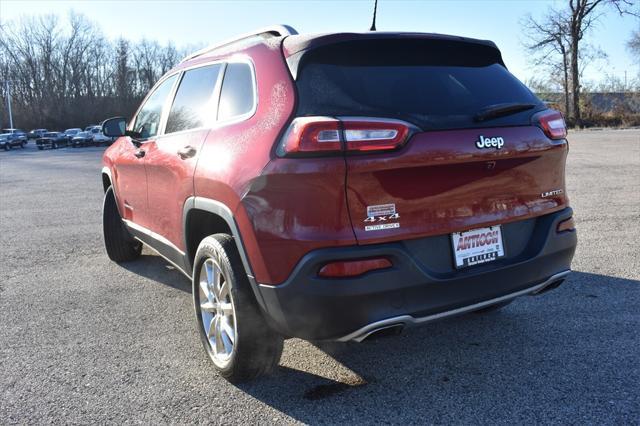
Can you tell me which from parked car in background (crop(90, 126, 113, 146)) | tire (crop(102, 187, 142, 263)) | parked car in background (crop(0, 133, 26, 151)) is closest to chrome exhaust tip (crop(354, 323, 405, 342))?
tire (crop(102, 187, 142, 263))

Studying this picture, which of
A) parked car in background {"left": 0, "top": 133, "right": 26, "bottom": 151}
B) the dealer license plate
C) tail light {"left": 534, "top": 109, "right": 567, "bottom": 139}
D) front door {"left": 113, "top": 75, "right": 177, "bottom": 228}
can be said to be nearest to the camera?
the dealer license plate

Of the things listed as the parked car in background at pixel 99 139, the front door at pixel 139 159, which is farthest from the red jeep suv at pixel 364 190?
the parked car in background at pixel 99 139

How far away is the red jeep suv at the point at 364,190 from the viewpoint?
7.86ft

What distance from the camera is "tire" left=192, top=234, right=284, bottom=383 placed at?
280 centimetres

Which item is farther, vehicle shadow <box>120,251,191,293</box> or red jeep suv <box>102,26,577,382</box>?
vehicle shadow <box>120,251,191,293</box>

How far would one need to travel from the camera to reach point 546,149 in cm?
292

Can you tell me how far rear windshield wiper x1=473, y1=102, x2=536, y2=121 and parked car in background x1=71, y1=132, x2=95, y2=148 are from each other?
50175 mm

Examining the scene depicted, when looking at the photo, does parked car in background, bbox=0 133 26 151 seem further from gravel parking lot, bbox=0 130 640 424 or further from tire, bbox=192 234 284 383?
tire, bbox=192 234 284 383

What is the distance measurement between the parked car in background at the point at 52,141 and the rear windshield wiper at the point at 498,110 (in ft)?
170

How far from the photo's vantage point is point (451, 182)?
2584 mm

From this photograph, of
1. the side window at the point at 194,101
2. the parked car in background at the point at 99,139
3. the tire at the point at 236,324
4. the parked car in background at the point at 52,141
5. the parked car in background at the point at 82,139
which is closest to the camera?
the tire at the point at 236,324

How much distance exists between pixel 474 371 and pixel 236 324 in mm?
1392

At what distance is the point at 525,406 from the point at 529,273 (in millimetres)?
674

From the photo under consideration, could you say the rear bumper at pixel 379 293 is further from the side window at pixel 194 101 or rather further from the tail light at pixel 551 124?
the side window at pixel 194 101
